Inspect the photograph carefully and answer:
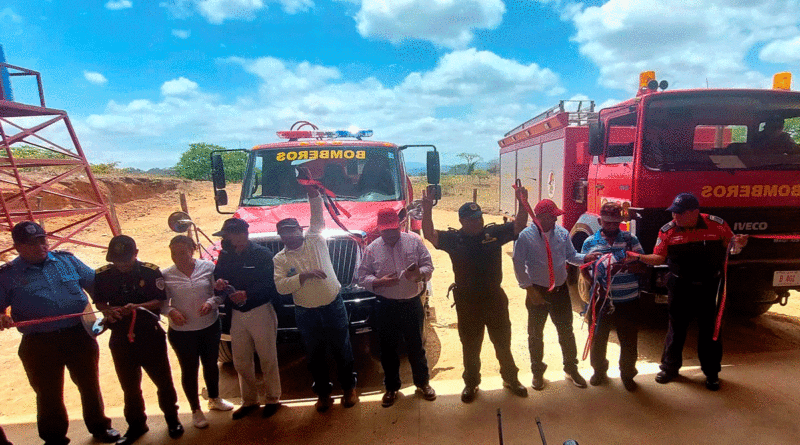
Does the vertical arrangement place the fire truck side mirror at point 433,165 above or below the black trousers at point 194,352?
A: above

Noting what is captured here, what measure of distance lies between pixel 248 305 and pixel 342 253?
1.17 meters

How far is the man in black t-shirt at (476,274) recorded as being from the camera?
3467 millimetres

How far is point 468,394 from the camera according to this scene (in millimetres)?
3646

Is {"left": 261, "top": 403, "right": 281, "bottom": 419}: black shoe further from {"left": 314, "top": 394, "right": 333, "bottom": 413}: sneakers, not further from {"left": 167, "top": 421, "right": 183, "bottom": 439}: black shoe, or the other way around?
{"left": 167, "top": 421, "right": 183, "bottom": 439}: black shoe

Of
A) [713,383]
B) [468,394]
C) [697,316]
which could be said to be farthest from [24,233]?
[713,383]

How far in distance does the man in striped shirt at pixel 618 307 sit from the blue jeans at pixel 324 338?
2.12 meters

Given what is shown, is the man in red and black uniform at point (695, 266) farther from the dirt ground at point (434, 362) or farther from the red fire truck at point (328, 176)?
the red fire truck at point (328, 176)

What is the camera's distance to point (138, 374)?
3.27 metres

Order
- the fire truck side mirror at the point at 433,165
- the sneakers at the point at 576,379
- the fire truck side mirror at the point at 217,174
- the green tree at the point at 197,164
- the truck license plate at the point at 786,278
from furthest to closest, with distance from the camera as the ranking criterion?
1. the green tree at the point at 197,164
2. the fire truck side mirror at the point at 433,165
3. the fire truck side mirror at the point at 217,174
4. the truck license plate at the point at 786,278
5. the sneakers at the point at 576,379

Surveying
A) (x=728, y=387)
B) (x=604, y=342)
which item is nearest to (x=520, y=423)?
(x=604, y=342)

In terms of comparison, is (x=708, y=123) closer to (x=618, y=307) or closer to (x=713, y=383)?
(x=618, y=307)

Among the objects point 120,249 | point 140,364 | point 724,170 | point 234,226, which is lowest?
point 140,364

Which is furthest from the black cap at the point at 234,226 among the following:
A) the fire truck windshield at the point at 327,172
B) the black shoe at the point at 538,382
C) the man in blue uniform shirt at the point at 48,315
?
the black shoe at the point at 538,382

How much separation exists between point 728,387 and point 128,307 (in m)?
4.78
